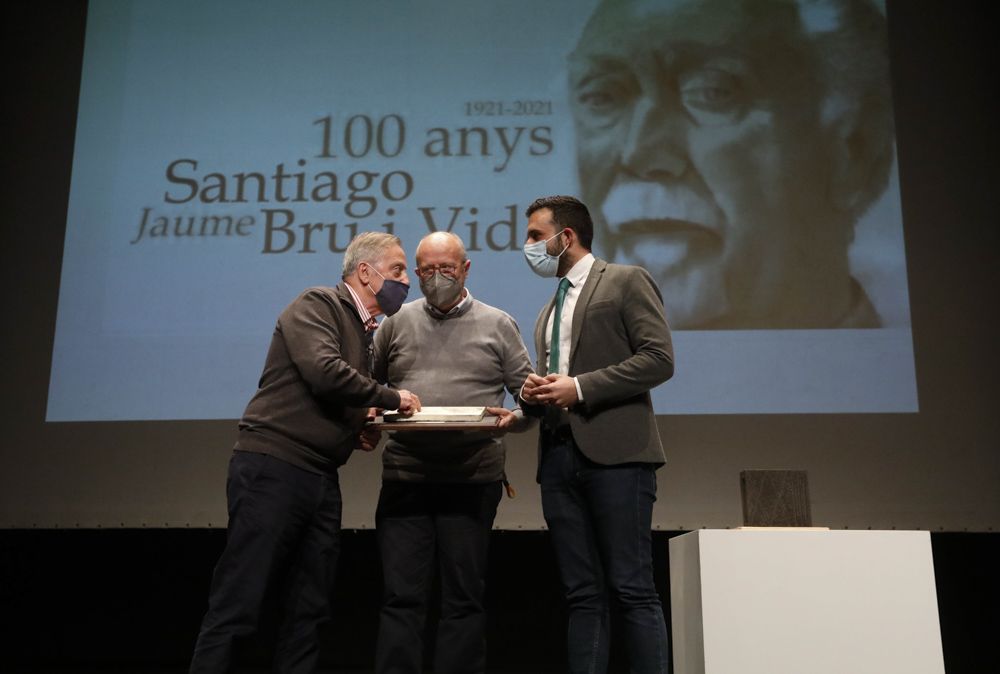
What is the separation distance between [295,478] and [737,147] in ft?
8.02

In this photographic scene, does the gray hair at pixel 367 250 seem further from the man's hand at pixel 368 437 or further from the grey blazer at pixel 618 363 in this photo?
the grey blazer at pixel 618 363

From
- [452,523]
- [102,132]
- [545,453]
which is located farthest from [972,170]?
[102,132]

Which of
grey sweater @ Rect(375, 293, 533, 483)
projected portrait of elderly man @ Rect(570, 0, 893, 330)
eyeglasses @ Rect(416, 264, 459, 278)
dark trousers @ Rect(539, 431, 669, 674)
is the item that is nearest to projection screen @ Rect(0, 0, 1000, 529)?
projected portrait of elderly man @ Rect(570, 0, 893, 330)

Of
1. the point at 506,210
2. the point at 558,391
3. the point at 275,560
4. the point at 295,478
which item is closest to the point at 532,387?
the point at 558,391

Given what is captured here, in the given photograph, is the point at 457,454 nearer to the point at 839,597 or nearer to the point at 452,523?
the point at 452,523

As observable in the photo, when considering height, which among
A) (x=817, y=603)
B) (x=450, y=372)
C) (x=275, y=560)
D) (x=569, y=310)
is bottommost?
(x=817, y=603)

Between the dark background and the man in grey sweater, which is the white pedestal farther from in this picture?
the dark background

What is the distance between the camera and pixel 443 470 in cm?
250

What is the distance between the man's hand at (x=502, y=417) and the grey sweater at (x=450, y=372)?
92mm

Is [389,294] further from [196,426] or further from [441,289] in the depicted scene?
[196,426]


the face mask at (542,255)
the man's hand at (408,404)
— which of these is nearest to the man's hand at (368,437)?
the man's hand at (408,404)

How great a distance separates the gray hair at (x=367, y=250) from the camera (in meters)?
2.56

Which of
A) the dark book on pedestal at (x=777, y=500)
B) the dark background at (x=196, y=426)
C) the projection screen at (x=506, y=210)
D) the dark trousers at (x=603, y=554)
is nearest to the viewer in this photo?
the dark trousers at (x=603, y=554)

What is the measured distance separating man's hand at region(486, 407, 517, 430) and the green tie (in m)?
0.17
